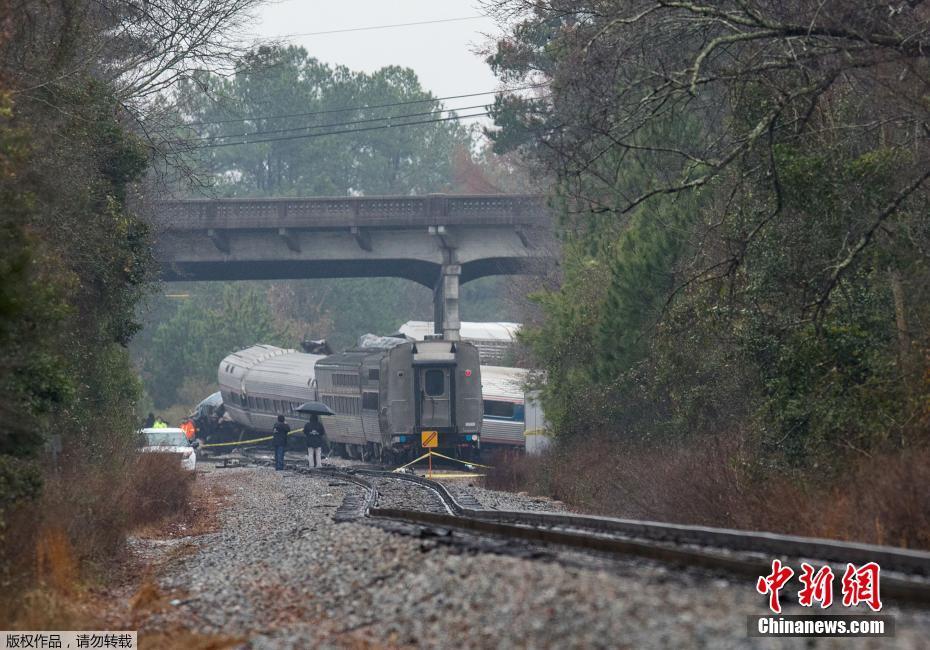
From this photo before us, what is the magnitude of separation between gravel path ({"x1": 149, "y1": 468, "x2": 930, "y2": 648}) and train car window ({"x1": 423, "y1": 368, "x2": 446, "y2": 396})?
2643 centimetres

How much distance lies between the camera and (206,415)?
6212 cm

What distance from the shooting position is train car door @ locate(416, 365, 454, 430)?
3941 centimetres

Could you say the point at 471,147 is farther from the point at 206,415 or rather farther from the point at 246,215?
the point at 246,215

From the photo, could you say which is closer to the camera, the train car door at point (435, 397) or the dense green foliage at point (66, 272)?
the dense green foliage at point (66, 272)

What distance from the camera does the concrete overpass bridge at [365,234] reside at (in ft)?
163

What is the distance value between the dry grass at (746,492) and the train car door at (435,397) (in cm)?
1217

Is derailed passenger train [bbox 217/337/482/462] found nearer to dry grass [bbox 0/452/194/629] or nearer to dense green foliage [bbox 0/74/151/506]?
dense green foliage [bbox 0/74/151/506]

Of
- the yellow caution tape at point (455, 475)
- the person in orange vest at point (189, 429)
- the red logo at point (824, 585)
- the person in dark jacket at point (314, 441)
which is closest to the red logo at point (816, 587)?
the red logo at point (824, 585)

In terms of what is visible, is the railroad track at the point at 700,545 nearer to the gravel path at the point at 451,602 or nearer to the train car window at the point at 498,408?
the gravel path at the point at 451,602

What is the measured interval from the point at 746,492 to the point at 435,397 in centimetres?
2456

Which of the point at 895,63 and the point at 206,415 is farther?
the point at 206,415

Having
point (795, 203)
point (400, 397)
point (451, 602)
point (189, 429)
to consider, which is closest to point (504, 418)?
point (400, 397)

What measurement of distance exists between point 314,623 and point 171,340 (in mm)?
74957

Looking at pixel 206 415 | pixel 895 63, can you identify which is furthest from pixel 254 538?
pixel 206 415
